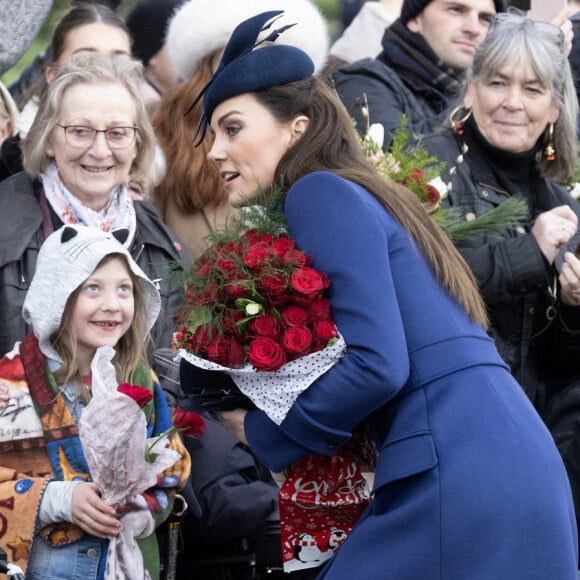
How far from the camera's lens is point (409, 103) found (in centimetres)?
→ 620

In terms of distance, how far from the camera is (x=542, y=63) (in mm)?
5637

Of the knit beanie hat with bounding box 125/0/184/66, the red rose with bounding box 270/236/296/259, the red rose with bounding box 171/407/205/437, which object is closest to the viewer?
the red rose with bounding box 270/236/296/259

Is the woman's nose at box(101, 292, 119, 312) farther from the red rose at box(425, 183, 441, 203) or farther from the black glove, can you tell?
the red rose at box(425, 183, 441, 203)

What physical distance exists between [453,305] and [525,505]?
22.9 inches

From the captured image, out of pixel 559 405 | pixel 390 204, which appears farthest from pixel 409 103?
pixel 390 204

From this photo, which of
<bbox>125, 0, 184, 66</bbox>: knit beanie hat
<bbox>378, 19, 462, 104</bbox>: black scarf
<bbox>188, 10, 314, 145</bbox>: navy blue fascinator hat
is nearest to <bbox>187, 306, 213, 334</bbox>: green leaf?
<bbox>188, 10, 314, 145</bbox>: navy blue fascinator hat

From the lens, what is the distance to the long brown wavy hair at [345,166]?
3.41m

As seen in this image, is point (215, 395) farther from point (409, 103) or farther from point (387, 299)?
point (409, 103)

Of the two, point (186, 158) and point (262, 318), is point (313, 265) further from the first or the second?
point (186, 158)

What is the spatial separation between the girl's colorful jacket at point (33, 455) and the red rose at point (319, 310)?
4.24ft

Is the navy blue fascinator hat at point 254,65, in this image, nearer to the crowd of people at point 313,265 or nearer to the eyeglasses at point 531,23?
the crowd of people at point 313,265

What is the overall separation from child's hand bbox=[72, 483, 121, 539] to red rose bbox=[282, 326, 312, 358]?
113cm

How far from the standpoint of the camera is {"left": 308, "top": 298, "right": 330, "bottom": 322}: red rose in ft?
10.8

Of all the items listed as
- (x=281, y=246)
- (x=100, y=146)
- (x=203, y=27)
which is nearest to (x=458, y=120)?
(x=203, y=27)
